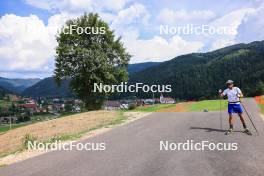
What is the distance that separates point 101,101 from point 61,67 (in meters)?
7.12

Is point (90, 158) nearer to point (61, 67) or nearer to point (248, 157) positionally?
point (248, 157)

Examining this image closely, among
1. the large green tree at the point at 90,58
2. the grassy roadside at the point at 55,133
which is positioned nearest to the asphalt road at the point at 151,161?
the grassy roadside at the point at 55,133

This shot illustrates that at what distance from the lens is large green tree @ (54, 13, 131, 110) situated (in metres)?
49.7

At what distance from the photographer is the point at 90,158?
482 inches

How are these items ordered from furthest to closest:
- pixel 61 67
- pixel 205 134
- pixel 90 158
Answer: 1. pixel 61 67
2. pixel 205 134
3. pixel 90 158

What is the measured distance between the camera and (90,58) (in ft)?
162

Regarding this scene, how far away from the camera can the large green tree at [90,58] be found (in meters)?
49.7

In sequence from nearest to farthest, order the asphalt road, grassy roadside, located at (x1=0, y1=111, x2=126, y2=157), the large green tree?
the asphalt road < grassy roadside, located at (x1=0, y1=111, x2=126, y2=157) < the large green tree

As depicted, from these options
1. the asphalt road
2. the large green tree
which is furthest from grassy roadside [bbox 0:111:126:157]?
the large green tree

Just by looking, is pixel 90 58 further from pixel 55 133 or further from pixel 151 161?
pixel 151 161

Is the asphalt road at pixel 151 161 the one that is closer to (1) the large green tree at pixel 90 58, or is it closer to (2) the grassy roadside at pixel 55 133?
(2) the grassy roadside at pixel 55 133

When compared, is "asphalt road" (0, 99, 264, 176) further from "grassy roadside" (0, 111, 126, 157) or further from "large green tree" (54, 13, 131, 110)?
"large green tree" (54, 13, 131, 110)

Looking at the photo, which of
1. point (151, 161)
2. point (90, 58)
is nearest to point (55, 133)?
point (151, 161)

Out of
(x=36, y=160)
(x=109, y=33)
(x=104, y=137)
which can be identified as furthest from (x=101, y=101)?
(x=36, y=160)
